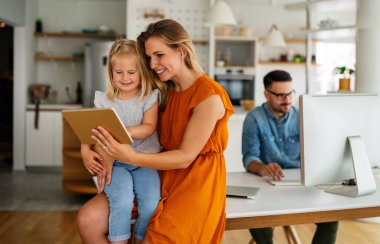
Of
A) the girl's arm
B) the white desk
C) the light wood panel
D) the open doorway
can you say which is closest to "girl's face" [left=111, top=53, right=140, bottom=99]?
the girl's arm

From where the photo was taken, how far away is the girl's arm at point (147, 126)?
1.84 meters

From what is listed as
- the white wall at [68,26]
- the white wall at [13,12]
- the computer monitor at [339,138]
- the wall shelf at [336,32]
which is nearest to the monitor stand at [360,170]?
the computer monitor at [339,138]

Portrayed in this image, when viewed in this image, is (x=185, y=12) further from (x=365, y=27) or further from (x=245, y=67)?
(x=365, y=27)

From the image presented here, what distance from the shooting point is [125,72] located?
191 centimetres

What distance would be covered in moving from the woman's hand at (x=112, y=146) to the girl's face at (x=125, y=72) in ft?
0.88

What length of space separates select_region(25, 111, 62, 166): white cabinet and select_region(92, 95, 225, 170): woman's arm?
5.74 metres

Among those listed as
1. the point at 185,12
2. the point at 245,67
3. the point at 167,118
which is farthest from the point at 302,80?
the point at 167,118

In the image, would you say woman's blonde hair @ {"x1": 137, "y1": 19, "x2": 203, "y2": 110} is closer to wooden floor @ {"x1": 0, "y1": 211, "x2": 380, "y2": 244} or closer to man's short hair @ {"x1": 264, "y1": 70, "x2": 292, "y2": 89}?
man's short hair @ {"x1": 264, "y1": 70, "x2": 292, "y2": 89}

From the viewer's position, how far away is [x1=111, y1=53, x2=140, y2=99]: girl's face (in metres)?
1.90

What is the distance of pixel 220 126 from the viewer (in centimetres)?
187

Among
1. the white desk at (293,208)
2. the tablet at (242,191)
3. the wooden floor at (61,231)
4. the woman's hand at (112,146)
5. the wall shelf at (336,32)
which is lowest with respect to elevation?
the wooden floor at (61,231)

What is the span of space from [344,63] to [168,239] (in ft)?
28.6

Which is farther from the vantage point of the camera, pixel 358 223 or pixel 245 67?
pixel 245 67

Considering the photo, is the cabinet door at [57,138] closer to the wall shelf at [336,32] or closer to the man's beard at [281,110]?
the wall shelf at [336,32]
